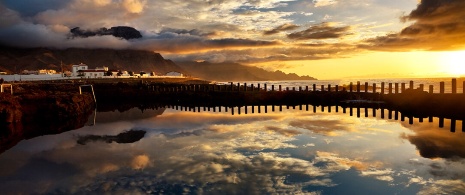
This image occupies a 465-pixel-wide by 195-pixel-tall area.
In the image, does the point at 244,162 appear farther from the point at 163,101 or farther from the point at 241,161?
the point at 163,101

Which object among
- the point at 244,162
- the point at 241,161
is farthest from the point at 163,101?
the point at 244,162

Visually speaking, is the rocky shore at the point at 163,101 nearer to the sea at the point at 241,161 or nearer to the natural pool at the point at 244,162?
the sea at the point at 241,161

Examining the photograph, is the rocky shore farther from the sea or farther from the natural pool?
the natural pool

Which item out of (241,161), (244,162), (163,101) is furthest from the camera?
(163,101)

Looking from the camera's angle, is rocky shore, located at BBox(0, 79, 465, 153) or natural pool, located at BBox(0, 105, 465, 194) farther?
rocky shore, located at BBox(0, 79, 465, 153)

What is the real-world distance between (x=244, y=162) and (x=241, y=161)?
19cm

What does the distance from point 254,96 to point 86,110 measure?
2105 centimetres

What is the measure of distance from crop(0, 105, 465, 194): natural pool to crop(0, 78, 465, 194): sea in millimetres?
33

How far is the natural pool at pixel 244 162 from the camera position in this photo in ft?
33.5

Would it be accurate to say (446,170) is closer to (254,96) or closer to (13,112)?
(13,112)

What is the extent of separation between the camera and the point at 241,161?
42.9 ft

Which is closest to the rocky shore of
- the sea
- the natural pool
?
the sea

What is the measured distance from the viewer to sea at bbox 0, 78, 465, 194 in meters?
10.2

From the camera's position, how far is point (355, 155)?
14.0m
